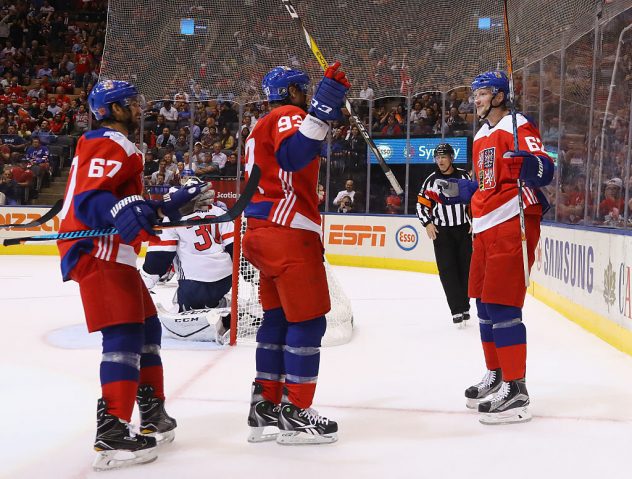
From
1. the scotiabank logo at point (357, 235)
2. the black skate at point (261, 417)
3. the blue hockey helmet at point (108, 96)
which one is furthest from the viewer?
the scotiabank logo at point (357, 235)

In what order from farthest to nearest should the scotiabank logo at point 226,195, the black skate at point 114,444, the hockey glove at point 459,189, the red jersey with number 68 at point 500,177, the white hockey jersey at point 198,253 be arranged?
the scotiabank logo at point 226,195
the white hockey jersey at point 198,253
the hockey glove at point 459,189
the red jersey with number 68 at point 500,177
the black skate at point 114,444

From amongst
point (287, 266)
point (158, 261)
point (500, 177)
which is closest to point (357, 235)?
point (158, 261)

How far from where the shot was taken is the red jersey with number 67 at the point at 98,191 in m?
2.34

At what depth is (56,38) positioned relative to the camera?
16391mm

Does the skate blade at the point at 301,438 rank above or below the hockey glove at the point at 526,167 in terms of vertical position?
below

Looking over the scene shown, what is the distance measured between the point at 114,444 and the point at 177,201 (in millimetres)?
754

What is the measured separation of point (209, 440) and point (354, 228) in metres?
7.83

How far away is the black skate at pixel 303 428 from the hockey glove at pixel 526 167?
1.13 meters

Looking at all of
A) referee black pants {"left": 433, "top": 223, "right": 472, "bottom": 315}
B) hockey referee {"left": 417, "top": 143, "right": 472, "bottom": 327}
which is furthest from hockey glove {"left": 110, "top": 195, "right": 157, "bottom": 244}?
referee black pants {"left": 433, "top": 223, "right": 472, "bottom": 315}

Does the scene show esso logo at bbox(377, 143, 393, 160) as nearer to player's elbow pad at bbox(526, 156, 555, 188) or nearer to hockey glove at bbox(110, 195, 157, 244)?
player's elbow pad at bbox(526, 156, 555, 188)

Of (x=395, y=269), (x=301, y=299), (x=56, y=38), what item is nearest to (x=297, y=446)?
(x=301, y=299)

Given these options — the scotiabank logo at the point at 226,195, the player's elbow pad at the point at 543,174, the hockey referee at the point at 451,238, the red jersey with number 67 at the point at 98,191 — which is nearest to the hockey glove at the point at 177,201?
the red jersey with number 67 at the point at 98,191

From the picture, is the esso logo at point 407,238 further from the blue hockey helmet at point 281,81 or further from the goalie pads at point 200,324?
the blue hockey helmet at point 281,81

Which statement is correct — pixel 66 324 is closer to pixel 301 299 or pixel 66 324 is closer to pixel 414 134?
pixel 301 299
